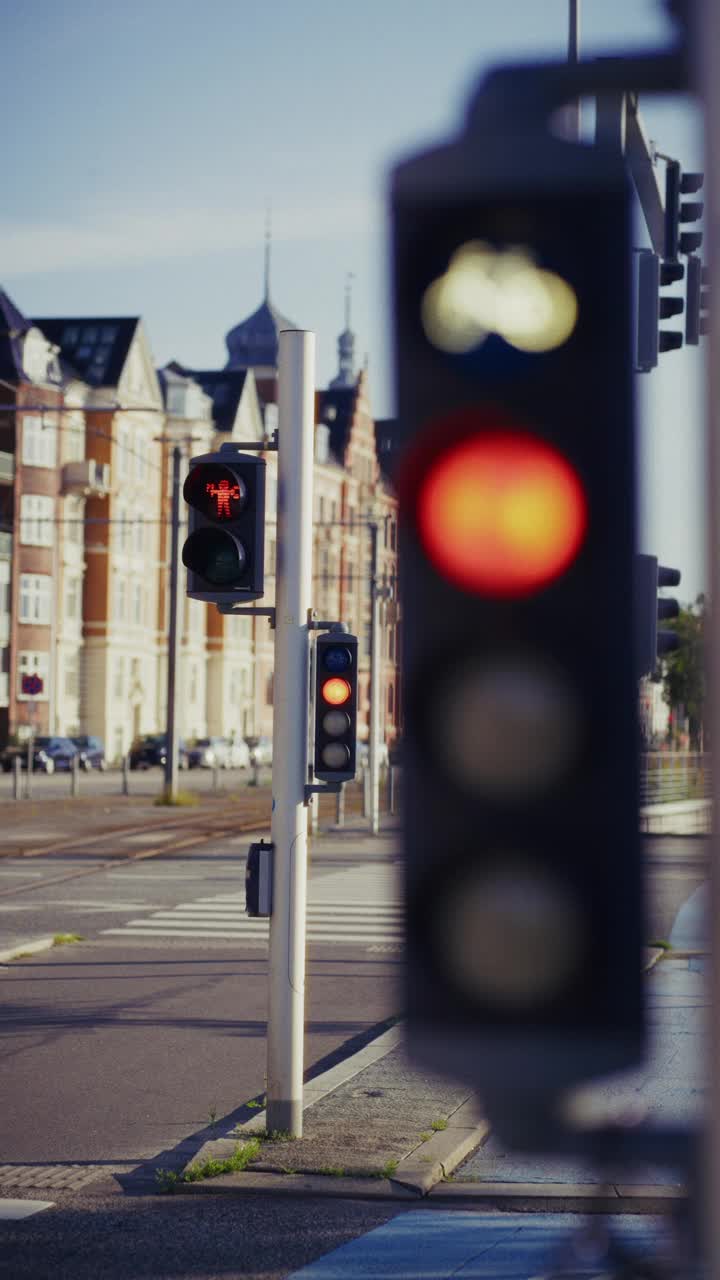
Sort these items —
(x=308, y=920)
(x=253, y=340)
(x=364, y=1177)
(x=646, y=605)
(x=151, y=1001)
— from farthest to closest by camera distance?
(x=253, y=340)
(x=308, y=920)
(x=151, y=1001)
(x=364, y=1177)
(x=646, y=605)

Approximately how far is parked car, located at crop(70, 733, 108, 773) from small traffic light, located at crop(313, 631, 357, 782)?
62458mm

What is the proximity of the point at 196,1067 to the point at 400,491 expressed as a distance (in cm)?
850

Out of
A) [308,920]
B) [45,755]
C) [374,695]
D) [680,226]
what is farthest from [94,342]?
[680,226]

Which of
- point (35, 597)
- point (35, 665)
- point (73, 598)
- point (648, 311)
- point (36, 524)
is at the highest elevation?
point (36, 524)

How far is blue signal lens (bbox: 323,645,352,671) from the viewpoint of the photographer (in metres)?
8.34

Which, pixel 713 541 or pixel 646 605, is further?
pixel 646 605

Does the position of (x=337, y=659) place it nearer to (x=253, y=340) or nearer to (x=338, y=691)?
(x=338, y=691)

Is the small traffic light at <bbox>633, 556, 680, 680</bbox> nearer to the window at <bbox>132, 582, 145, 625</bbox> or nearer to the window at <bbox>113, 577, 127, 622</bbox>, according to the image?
the window at <bbox>113, 577, 127, 622</bbox>

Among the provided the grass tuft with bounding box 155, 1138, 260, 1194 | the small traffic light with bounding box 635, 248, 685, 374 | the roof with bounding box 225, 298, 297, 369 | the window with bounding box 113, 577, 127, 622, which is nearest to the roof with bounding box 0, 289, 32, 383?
the window with bounding box 113, 577, 127, 622

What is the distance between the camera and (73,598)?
255 ft

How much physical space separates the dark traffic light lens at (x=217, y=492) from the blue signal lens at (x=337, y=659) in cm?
98

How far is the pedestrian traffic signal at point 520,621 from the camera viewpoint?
1744 millimetres

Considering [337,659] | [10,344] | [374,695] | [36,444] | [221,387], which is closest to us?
[337,659]

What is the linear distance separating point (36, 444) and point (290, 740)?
65.4 meters
